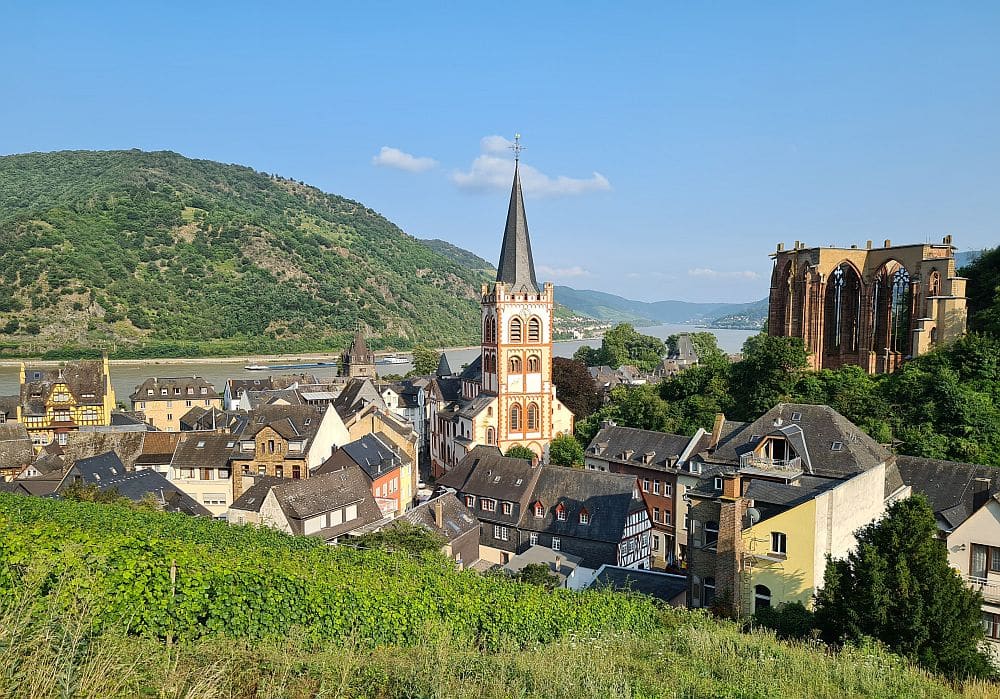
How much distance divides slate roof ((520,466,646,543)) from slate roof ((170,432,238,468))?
15353 mm

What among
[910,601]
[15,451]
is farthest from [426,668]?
[15,451]

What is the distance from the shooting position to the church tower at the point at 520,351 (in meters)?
47.3

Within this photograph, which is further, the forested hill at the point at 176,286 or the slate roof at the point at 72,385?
the forested hill at the point at 176,286

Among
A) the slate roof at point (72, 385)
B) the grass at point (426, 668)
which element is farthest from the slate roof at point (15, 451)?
the grass at point (426, 668)

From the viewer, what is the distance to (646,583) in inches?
871

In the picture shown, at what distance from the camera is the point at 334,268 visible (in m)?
190

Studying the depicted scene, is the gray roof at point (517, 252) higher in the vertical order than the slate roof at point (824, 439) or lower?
higher

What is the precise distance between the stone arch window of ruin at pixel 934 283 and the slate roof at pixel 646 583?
92.3 ft

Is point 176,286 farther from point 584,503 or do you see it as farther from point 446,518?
point 584,503

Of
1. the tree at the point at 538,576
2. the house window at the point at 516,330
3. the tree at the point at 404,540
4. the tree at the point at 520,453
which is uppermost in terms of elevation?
the house window at the point at 516,330

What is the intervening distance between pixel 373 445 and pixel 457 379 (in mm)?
24110

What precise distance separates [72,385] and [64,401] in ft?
3.91

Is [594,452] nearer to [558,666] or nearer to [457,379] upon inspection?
[457,379]

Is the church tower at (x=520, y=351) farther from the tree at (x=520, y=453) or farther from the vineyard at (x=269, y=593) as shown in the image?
the vineyard at (x=269, y=593)
